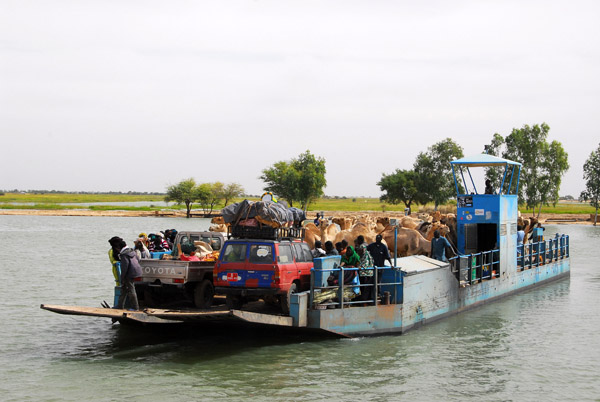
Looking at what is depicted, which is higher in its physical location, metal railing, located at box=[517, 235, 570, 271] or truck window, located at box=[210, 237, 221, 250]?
truck window, located at box=[210, 237, 221, 250]

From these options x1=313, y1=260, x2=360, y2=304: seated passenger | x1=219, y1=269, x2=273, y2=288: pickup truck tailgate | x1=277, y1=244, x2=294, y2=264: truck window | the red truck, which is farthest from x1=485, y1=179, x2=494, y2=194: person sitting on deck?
x1=219, y1=269, x2=273, y2=288: pickup truck tailgate

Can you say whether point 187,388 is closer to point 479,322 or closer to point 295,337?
point 295,337

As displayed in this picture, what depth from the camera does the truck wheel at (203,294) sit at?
54.9 ft

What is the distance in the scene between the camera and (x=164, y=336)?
1739cm

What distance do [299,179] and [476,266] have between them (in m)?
77.6

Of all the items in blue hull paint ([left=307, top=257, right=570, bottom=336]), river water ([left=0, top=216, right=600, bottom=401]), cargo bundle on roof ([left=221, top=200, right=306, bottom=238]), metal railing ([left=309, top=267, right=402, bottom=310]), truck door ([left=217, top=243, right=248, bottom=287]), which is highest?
cargo bundle on roof ([left=221, top=200, right=306, bottom=238])

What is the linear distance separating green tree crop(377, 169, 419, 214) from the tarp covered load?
92.5 meters

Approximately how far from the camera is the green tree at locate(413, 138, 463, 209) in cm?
10344

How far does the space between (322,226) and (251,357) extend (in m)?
20.2

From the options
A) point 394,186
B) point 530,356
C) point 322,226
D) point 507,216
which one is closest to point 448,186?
point 394,186

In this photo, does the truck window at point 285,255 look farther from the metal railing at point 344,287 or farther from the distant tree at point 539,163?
the distant tree at point 539,163

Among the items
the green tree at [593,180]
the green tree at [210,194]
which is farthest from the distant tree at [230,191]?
the green tree at [593,180]

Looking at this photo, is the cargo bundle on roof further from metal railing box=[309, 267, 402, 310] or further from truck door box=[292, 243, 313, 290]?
metal railing box=[309, 267, 402, 310]

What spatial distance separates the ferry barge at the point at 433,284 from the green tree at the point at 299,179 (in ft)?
226
